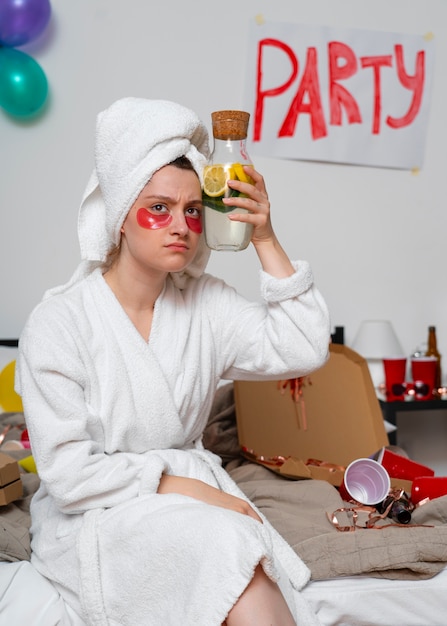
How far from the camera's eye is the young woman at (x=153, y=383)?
3.28ft

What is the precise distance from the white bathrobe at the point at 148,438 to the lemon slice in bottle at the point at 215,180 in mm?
186

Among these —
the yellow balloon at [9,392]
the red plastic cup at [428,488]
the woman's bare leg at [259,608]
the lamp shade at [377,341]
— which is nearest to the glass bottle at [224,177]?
the woman's bare leg at [259,608]

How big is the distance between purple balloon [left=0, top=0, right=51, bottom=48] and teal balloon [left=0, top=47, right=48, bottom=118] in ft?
0.12

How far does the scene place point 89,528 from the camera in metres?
1.11

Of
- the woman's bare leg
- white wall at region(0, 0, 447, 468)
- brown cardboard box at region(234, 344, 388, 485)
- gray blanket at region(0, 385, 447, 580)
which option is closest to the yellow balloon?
white wall at region(0, 0, 447, 468)

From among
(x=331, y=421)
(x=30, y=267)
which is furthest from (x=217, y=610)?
(x=30, y=267)

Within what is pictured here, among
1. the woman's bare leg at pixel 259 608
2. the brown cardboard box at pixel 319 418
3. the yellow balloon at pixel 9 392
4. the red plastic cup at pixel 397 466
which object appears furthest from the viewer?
the yellow balloon at pixel 9 392

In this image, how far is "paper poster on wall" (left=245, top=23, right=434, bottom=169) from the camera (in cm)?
247

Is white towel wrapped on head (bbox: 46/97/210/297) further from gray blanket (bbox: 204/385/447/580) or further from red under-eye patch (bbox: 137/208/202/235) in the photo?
gray blanket (bbox: 204/385/447/580)

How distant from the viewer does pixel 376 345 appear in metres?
2.48

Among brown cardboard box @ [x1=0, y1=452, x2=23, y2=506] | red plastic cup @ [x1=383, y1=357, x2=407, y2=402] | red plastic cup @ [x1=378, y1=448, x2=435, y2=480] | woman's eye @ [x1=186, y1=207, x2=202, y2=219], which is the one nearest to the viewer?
woman's eye @ [x1=186, y1=207, x2=202, y2=219]

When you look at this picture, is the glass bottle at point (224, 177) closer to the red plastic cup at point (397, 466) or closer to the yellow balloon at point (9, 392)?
the red plastic cup at point (397, 466)

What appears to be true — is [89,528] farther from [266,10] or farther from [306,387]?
[266,10]

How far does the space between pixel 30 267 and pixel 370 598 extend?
160 cm
